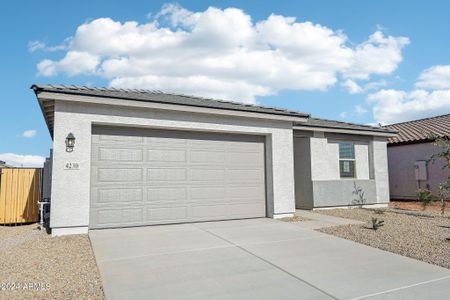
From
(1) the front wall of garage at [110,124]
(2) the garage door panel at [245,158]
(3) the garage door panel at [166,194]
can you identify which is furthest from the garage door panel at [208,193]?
(1) the front wall of garage at [110,124]

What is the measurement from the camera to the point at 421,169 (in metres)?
16.7

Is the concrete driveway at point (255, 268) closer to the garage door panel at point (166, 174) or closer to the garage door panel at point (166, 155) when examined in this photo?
the garage door panel at point (166, 174)

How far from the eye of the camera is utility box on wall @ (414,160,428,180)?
54.3 feet

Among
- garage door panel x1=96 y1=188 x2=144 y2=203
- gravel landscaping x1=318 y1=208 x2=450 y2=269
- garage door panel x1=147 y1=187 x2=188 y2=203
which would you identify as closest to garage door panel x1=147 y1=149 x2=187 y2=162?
garage door panel x1=147 y1=187 x2=188 y2=203

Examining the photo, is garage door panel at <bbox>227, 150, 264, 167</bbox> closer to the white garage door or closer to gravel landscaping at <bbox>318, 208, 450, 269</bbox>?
the white garage door

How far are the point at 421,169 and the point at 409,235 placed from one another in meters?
11.0

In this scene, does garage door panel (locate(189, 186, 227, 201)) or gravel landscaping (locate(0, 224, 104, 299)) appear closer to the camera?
gravel landscaping (locate(0, 224, 104, 299))

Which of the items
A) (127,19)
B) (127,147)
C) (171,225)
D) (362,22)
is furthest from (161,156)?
(362,22)

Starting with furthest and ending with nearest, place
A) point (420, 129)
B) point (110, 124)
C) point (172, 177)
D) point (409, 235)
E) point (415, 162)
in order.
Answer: point (420, 129) < point (415, 162) < point (172, 177) < point (110, 124) < point (409, 235)

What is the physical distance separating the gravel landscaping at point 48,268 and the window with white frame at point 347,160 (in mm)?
10236

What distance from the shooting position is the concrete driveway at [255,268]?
13.2ft

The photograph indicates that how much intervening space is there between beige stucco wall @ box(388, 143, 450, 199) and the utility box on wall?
272 millimetres

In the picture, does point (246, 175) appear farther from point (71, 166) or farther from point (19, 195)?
point (19, 195)

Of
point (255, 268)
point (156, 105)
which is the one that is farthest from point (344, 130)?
point (255, 268)
